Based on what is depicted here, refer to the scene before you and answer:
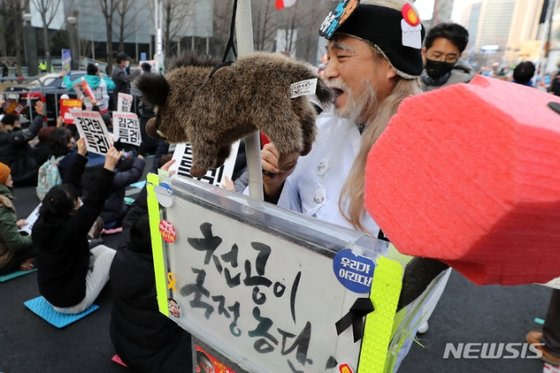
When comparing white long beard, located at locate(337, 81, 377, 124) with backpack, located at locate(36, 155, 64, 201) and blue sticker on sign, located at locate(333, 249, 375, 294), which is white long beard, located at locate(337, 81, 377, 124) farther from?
backpack, located at locate(36, 155, 64, 201)

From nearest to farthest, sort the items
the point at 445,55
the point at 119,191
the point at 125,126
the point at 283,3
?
1. the point at 283,3
2. the point at 445,55
3. the point at 125,126
4. the point at 119,191

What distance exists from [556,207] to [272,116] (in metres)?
0.55

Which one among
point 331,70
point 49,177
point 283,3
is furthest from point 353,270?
point 49,177

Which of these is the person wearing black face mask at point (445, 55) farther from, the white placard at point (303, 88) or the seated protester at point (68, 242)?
the seated protester at point (68, 242)

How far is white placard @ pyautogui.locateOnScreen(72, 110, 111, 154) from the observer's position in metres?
2.93

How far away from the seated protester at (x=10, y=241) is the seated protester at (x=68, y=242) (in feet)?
2.75

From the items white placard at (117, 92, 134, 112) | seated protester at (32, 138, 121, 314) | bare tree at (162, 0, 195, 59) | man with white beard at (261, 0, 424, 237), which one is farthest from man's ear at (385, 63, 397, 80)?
bare tree at (162, 0, 195, 59)

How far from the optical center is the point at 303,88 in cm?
80

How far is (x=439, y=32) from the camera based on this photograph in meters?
2.72

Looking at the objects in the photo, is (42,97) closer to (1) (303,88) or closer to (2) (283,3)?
(2) (283,3)

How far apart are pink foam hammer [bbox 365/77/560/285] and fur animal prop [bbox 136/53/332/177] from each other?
0.35m

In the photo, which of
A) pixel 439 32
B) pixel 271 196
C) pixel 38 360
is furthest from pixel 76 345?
pixel 439 32

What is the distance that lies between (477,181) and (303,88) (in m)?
0.48

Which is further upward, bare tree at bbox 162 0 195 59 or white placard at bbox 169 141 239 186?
bare tree at bbox 162 0 195 59
